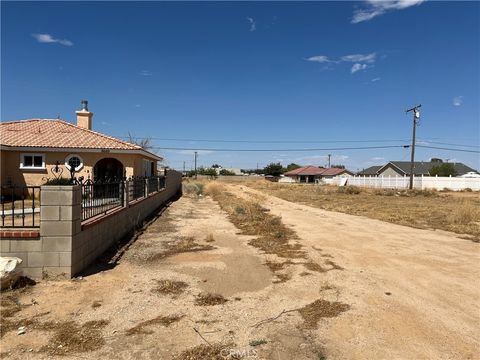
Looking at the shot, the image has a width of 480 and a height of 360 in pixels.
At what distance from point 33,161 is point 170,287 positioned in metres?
16.6

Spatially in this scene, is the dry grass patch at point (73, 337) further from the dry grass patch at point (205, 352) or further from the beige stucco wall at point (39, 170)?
the beige stucco wall at point (39, 170)

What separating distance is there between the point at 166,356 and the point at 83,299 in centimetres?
226

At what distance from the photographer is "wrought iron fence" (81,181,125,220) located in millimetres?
8484

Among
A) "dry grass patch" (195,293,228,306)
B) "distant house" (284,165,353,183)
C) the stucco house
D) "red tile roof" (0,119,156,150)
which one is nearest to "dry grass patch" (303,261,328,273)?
"dry grass patch" (195,293,228,306)

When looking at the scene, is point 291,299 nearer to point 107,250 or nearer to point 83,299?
point 83,299

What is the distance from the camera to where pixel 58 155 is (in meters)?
20.2

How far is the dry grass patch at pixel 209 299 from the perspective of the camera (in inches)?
226

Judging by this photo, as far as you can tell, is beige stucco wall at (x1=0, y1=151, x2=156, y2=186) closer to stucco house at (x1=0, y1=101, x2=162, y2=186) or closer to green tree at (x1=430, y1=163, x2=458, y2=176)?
stucco house at (x1=0, y1=101, x2=162, y2=186)

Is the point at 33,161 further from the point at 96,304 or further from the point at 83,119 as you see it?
the point at 96,304

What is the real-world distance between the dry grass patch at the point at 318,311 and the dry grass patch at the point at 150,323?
160 centimetres

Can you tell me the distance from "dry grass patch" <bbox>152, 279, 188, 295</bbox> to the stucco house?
13.8 metres

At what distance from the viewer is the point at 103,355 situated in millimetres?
4062

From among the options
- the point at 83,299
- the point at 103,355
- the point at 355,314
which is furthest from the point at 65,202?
the point at 355,314

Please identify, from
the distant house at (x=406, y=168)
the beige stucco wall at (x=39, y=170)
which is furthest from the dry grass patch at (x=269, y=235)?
the distant house at (x=406, y=168)
